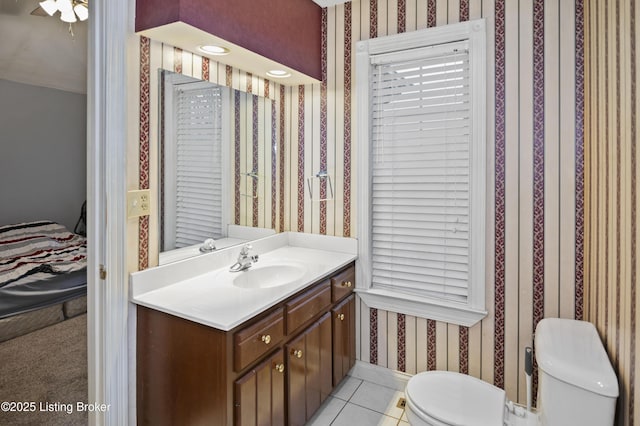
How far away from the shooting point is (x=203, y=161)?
1.96 m

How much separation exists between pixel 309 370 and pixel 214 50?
5.29 feet

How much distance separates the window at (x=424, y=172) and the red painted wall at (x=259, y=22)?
34 cm

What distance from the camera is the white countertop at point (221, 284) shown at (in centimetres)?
138

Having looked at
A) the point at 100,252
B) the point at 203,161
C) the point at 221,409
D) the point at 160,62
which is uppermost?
the point at 160,62

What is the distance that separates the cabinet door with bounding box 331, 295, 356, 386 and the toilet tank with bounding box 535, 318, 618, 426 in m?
0.99

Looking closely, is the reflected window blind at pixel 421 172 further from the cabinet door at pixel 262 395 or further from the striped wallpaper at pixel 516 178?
the cabinet door at pixel 262 395

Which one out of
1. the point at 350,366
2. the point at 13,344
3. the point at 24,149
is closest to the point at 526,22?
the point at 350,366

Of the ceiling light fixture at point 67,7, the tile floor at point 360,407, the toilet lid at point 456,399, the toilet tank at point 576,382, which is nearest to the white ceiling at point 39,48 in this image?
the ceiling light fixture at point 67,7

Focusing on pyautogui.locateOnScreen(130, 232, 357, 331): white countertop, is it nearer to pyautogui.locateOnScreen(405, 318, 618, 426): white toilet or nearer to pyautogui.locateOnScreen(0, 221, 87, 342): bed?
pyautogui.locateOnScreen(405, 318, 618, 426): white toilet

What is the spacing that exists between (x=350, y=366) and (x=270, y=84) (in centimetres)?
187

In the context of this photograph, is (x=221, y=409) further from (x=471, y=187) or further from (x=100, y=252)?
(x=471, y=187)

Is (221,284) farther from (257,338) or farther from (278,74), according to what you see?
(278,74)

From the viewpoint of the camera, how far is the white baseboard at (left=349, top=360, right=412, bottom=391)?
2215 millimetres

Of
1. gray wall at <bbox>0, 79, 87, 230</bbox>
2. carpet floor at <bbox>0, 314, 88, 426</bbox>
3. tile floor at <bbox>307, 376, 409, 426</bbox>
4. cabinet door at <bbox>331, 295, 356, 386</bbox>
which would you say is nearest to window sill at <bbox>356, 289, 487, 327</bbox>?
cabinet door at <bbox>331, 295, 356, 386</bbox>
